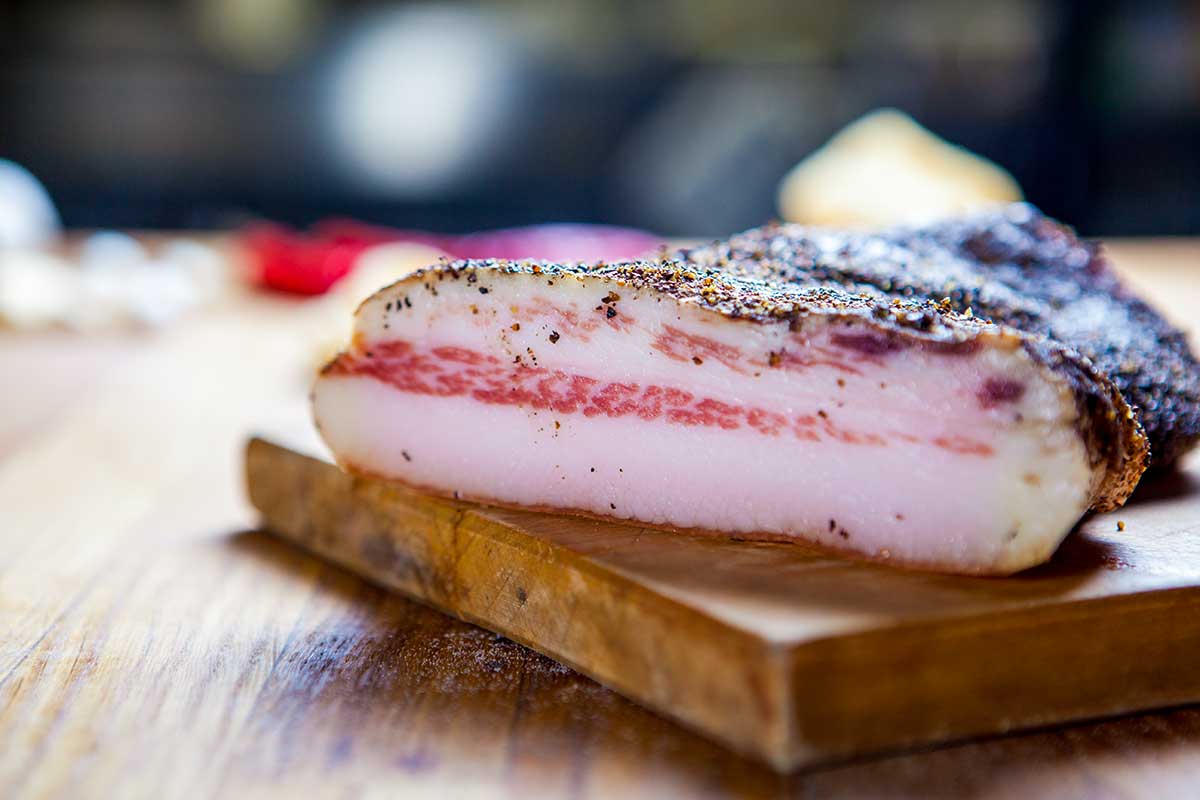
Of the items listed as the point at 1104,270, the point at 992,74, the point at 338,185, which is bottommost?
the point at 338,185

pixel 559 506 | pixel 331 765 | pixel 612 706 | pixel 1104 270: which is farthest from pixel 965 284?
pixel 331 765

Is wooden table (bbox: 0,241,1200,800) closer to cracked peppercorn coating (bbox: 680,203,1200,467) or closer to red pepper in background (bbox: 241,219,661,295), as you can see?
cracked peppercorn coating (bbox: 680,203,1200,467)

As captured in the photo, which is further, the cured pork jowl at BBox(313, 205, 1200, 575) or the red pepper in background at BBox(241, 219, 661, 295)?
the red pepper in background at BBox(241, 219, 661, 295)

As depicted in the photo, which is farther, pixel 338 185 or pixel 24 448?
pixel 338 185

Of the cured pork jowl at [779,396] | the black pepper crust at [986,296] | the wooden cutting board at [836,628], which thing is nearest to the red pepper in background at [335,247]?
the black pepper crust at [986,296]

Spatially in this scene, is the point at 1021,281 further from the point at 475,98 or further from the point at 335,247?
the point at 475,98

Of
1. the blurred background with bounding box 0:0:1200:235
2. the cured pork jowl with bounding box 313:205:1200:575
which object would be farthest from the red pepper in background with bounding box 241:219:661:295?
the blurred background with bounding box 0:0:1200:235

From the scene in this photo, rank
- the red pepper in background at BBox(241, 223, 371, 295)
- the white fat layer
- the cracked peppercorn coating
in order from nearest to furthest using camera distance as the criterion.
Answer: the white fat layer < the cracked peppercorn coating < the red pepper in background at BBox(241, 223, 371, 295)

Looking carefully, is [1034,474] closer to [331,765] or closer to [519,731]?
[519,731]
